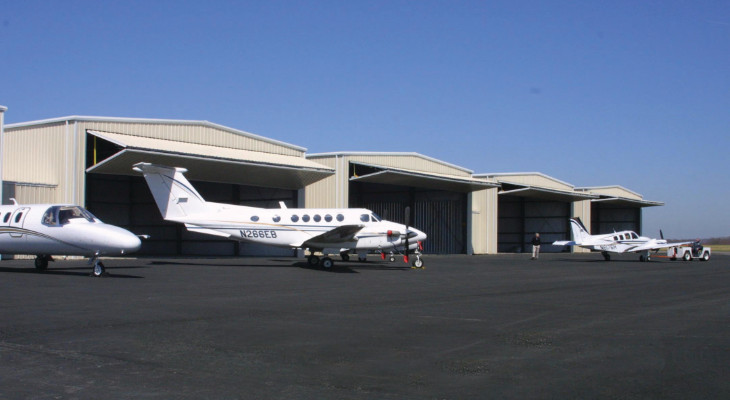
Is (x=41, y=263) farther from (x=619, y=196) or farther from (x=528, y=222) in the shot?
(x=619, y=196)

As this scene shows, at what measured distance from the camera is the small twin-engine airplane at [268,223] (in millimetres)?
24656

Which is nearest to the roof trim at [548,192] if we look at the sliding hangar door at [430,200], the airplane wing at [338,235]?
the sliding hangar door at [430,200]

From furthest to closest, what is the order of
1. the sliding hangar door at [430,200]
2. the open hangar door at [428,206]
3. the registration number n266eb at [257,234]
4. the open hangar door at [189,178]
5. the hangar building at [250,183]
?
1. the open hangar door at [428,206]
2. the sliding hangar door at [430,200]
3. the open hangar door at [189,178]
4. the hangar building at [250,183]
5. the registration number n266eb at [257,234]

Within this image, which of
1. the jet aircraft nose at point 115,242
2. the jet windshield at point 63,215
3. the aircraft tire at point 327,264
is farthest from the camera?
the aircraft tire at point 327,264

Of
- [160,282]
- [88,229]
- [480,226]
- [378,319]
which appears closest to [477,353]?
[378,319]

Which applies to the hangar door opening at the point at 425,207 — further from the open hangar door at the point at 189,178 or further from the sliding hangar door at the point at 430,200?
the open hangar door at the point at 189,178

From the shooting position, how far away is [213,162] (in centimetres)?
3038

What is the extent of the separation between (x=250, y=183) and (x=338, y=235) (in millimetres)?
13857

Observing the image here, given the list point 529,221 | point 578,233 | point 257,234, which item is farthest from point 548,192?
point 257,234

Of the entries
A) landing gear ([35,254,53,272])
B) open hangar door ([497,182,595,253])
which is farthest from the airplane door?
open hangar door ([497,182,595,253])

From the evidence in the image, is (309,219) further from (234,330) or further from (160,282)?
(234,330)

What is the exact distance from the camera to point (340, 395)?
548 centimetres

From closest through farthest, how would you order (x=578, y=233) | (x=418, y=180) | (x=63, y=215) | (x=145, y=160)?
(x=63, y=215), (x=145, y=160), (x=578, y=233), (x=418, y=180)

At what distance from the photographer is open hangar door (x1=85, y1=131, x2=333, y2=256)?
28547mm
